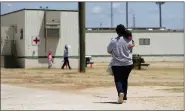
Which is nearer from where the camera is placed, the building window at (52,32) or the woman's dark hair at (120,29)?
the woman's dark hair at (120,29)

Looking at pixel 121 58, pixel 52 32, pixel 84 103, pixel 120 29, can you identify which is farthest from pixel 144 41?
pixel 84 103

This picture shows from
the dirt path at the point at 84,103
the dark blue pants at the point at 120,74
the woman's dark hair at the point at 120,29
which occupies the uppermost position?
the woman's dark hair at the point at 120,29

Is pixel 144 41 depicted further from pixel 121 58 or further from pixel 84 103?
pixel 84 103

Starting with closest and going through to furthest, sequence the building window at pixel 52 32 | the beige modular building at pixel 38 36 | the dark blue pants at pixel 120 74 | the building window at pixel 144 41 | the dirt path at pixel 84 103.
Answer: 1. the dirt path at pixel 84 103
2. the dark blue pants at pixel 120 74
3. the building window at pixel 52 32
4. the beige modular building at pixel 38 36
5. the building window at pixel 144 41

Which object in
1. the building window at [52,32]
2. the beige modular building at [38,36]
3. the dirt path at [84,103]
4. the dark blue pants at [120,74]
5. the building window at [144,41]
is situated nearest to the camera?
the dirt path at [84,103]

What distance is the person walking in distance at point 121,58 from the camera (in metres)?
10.7

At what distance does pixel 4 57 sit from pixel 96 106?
23901 millimetres

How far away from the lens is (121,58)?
10.7 m

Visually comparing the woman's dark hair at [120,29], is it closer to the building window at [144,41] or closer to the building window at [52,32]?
the building window at [52,32]

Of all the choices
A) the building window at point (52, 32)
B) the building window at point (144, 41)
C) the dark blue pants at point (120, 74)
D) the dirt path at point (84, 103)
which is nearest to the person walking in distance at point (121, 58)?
the dark blue pants at point (120, 74)

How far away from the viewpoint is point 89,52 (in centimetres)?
5319

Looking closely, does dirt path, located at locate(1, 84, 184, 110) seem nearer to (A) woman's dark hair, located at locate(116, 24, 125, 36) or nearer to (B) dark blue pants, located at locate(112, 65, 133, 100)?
(B) dark blue pants, located at locate(112, 65, 133, 100)

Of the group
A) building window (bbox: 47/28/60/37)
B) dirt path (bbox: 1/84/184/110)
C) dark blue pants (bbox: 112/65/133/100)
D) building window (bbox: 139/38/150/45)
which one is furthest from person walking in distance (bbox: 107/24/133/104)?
building window (bbox: 139/38/150/45)

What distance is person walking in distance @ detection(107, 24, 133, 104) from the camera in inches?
421
